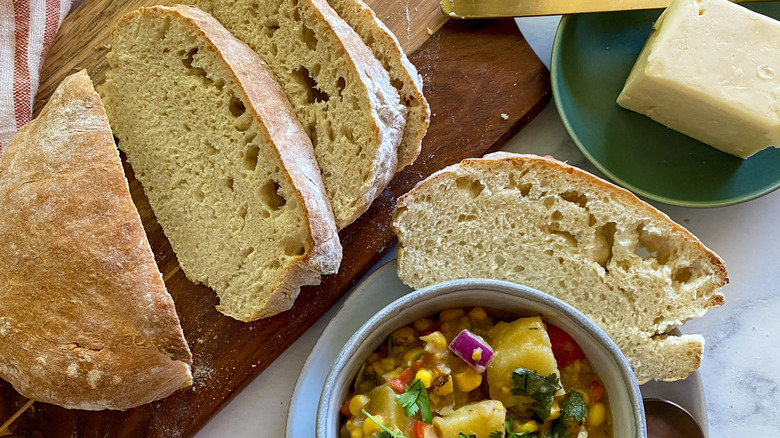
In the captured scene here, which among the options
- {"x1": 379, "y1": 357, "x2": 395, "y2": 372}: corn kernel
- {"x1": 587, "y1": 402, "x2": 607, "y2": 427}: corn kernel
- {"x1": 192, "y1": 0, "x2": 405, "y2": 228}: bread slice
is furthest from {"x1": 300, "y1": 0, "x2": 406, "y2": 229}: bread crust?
{"x1": 587, "y1": 402, "x2": 607, "y2": 427}: corn kernel

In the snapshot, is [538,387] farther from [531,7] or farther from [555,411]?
[531,7]

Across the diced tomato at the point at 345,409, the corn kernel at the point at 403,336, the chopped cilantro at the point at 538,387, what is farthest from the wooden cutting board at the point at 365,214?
the chopped cilantro at the point at 538,387

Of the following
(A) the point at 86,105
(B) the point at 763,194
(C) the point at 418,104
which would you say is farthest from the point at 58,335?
(B) the point at 763,194

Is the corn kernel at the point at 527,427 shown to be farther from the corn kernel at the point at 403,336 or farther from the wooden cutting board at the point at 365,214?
the wooden cutting board at the point at 365,214

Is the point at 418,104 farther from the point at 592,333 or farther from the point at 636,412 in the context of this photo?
the point at 636,412

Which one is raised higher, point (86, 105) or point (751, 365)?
point (86, 105)
